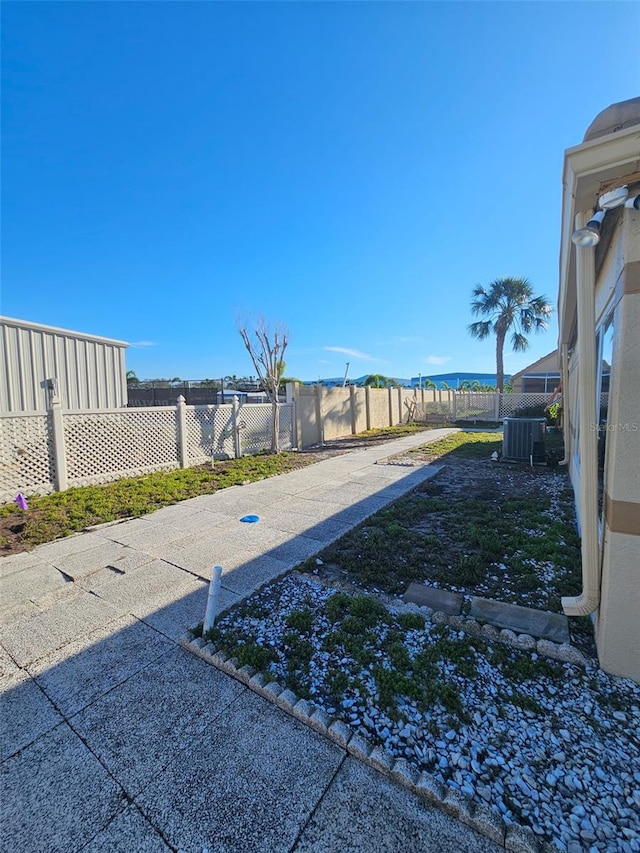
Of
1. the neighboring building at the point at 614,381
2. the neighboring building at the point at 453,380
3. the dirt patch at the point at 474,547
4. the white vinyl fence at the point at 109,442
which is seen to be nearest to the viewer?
the neighboring building at the point at 614,381

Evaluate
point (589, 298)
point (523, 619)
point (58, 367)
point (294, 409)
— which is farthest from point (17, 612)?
point (294, 409)

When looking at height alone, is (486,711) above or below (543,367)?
below

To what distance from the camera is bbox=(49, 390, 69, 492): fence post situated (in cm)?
624

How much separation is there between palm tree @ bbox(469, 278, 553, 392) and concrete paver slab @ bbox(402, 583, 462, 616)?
2022cm

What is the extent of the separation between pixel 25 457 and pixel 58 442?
510 mm

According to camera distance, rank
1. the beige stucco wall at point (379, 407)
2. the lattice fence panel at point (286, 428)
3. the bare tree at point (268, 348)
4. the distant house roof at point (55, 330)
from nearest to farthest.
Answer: the distant house roof at point (55, 330) → the bare tree at point (268, 348) → the lattice fence panel at point (286, 428) → the beige stucco wall at point (379, 407)

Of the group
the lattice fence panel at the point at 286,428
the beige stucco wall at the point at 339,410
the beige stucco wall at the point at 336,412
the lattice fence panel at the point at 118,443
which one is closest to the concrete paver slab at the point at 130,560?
the lattice fence panel at the point at 118,443

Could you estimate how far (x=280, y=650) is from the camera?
2346 millimetres

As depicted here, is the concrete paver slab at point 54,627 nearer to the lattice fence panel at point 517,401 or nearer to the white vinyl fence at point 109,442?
the white vinyl fence at point 109,442

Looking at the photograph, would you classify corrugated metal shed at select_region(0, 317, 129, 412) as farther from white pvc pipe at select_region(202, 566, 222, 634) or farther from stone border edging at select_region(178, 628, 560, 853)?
stone border edging at select_region(178, 628, 560, 853)

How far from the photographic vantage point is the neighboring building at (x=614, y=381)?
1.86m

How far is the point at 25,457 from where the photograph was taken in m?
5.92

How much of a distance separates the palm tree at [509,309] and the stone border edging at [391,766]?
21.7 meters

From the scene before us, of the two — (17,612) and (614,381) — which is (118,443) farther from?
(614,381)
